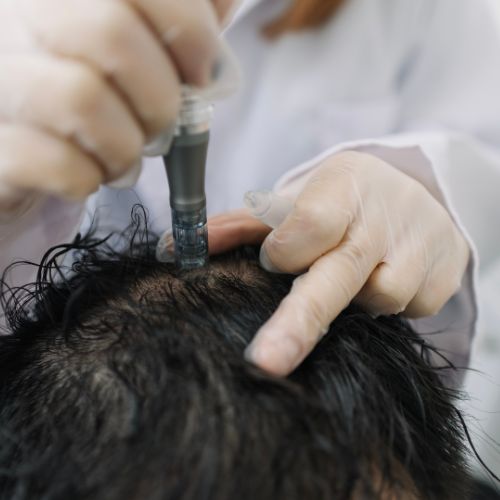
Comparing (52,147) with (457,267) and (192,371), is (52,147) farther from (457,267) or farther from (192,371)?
(457,267)

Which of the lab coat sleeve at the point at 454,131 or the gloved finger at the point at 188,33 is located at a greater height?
the gloved finger at the point at 188,33

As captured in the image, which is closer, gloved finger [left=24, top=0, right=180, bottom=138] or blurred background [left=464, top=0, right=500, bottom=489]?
gloved finger [left=24, top=0, right=180, bottom=138]

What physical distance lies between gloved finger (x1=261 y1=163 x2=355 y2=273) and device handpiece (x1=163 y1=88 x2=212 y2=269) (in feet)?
0.30

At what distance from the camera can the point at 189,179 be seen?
0.55 m

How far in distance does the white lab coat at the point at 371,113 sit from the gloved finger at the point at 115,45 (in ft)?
1.44

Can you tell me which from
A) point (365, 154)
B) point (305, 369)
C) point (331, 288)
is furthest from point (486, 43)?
point (305, 369)

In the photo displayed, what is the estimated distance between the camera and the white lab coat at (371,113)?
918 mm

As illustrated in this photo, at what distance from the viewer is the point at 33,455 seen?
0.51 m

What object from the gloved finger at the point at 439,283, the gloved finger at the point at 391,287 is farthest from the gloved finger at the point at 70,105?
the gloved finger at the point at 439,283

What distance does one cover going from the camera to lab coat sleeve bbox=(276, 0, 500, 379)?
905 millimetres

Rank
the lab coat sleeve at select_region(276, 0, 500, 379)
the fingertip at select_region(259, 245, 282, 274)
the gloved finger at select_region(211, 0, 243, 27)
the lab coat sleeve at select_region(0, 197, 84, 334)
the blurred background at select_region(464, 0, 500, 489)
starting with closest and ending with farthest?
the gloved finger at select_region(211, 0, 243, 27) → the fingertip at select_region(259, 245, 282, 274) → the lab coat sleeve at select_region(0, 197, 84, 334) → the lab coat sleeve at select_region(276, 0, 500, 379) → the blurred background at select_region(464, 0, 500, 489)

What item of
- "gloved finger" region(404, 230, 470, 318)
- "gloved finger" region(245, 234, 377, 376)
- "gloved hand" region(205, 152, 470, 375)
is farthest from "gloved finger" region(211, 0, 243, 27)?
"gloved finger" region(404, 230, 470, 318)

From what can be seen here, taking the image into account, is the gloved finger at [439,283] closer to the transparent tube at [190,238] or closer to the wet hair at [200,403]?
the wet hair at [200,403]

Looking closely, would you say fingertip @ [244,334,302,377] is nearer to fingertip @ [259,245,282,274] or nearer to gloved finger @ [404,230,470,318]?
fingertip @ [259,245,282,274]
